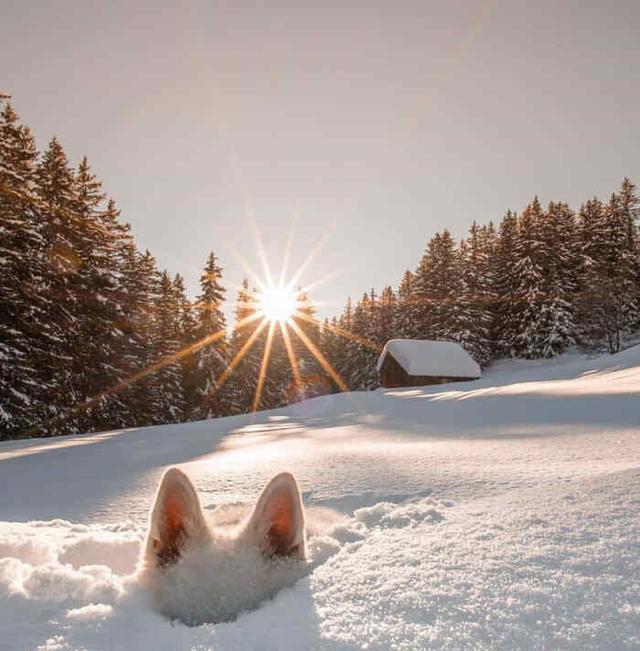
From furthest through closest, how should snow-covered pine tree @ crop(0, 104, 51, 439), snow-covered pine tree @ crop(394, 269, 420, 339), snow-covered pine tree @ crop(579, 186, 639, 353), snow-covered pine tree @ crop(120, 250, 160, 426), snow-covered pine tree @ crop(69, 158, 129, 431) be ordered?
snow-covered pine tree @ crop(394, 269, 420, 339) → snow-covered pine tree @ crop(579, 186, 639, 353) → snow-covered pine tree @ crop(120, 250, 160, 426) → snow-covered pine tree @ crop(69, 158, 129, 431) → snow-covered pine tree @ crop(0, 104, 51, 439)

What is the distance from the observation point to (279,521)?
167 cm

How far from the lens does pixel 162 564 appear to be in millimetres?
1595

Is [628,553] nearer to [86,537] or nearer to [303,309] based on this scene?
[86,537]

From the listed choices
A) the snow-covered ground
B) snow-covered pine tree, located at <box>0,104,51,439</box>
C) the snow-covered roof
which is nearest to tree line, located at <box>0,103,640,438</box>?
snow-covered pine tree, located at <box>0,104,51,439</box>

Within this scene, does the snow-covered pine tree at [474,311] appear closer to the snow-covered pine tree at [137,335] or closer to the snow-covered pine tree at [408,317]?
the snow-covered pine tree at [408,317]

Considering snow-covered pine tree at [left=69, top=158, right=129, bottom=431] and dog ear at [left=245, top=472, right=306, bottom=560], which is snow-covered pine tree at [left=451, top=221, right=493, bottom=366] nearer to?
snow-covered pine tree at [left=69, top=158, right=129, bottom=431]

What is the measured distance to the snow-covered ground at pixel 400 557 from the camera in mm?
1089

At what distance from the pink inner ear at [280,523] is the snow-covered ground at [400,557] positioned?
139 millimetres

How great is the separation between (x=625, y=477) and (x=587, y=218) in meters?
51.7

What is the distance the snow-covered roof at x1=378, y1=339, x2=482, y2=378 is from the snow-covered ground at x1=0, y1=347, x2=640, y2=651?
30514 mm

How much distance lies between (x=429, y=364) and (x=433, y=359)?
0.65 metres

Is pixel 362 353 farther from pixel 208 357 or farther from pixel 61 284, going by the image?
pixel 61 284

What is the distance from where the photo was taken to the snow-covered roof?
3416cm

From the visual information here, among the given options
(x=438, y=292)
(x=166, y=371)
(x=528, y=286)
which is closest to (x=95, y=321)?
(x=166, y=371)
